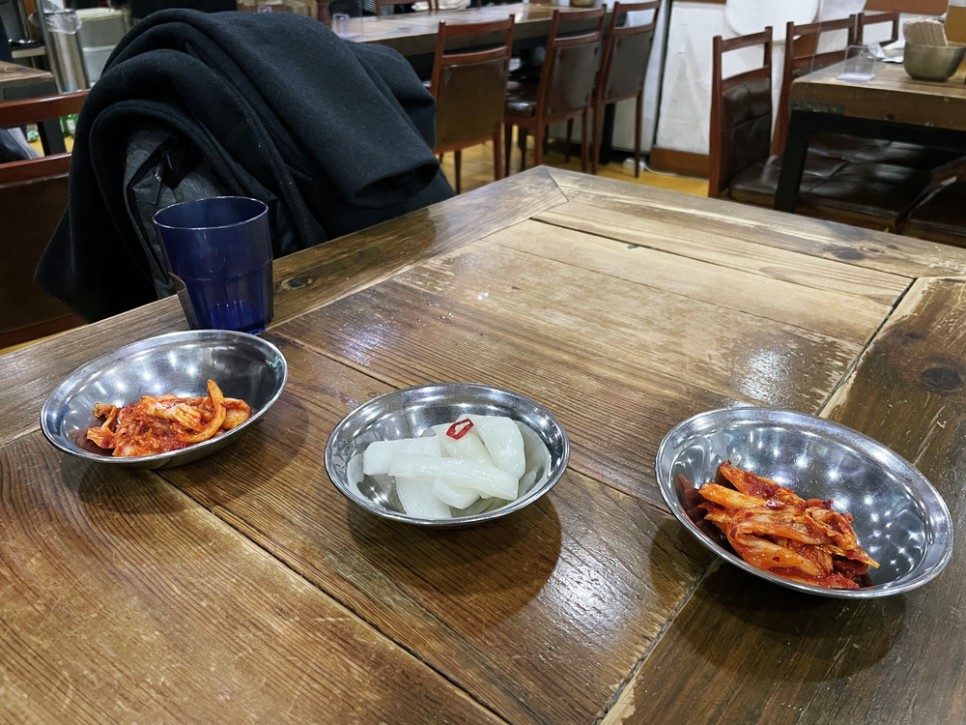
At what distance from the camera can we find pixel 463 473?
0.47 m

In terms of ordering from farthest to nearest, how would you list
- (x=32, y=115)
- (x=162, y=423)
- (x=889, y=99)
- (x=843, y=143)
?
(x=843, y=143), (x=889, y=99), (x=32, y=115), (x=162, y=423)

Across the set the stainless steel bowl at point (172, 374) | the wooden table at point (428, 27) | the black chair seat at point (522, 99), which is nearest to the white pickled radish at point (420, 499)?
the stainless steel bowl at point (172, 374)

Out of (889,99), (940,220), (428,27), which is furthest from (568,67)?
(940,220)

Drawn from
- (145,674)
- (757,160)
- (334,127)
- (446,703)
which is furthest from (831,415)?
(757,160)

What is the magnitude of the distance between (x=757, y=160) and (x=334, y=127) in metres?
1.64

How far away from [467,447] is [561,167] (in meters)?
3.22

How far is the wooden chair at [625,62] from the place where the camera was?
127 inches

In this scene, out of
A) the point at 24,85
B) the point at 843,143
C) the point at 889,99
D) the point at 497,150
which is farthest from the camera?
the point at 497,150

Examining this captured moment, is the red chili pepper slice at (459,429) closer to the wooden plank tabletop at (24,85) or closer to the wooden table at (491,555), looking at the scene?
the wooden table at (491,555)

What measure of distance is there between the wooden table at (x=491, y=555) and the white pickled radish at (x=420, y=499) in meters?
0.03

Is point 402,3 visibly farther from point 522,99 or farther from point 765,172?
point 765,172

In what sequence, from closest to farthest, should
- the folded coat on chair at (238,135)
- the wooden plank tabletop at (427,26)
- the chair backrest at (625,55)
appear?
the folded coat on chair at (238,135) < the wooden plank tabletop at (427,26) < the chair backrest at (625,55)

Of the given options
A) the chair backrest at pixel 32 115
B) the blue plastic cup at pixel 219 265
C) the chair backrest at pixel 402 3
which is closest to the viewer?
the blue plastic cup at pixel 219 265

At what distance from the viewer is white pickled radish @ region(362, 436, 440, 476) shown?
0.50 meters
